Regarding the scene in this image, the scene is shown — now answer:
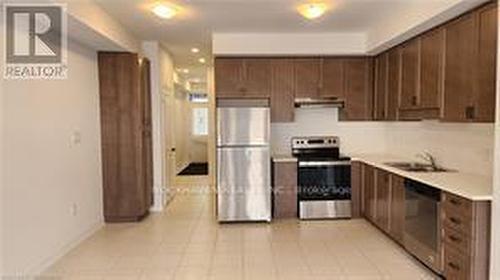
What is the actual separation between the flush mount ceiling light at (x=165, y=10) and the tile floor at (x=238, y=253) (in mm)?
2467

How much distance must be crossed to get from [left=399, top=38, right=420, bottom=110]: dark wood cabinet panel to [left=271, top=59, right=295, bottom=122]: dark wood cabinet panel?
Result: 1.48 m

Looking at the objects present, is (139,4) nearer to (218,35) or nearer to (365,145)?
(218,35)

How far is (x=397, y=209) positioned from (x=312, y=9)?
7.40 feet

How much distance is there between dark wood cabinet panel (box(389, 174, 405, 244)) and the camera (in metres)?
3.89

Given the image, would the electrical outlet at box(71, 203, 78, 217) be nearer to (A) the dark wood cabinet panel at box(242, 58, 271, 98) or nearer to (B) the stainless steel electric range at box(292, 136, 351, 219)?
(A) the dark wood cabinet panel at box(242, 58, 271, 98)

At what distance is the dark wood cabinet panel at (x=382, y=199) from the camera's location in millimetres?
4305

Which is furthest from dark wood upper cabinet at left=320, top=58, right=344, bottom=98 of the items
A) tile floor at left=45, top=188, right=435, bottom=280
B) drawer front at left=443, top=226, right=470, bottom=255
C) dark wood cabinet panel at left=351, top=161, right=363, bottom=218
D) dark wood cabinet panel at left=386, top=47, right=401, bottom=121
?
drawer front at left=443, top=226, right=470, bottom=255

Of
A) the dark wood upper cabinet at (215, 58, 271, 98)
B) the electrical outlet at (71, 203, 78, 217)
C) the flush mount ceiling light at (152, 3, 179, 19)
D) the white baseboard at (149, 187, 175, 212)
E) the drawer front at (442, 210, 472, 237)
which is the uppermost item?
the flush mount ceiling light at (152, 3, 179, 19)

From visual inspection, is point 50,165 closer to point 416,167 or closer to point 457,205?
point 457,205

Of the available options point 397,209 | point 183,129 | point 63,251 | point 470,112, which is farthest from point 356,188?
point 183,129

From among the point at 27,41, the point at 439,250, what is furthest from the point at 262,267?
the point at 27,41

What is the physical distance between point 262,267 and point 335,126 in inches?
114

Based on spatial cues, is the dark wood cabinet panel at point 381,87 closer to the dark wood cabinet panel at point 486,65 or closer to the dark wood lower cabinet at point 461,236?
the dark wood lower cabinet at point 461,236

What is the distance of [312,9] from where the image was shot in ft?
12.7
